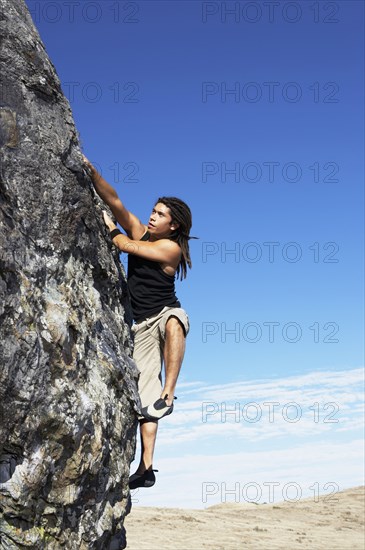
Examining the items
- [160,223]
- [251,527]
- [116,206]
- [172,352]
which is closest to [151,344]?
[172,352]

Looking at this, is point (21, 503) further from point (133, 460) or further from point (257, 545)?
point (257, 545)

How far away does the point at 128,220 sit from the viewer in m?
6.25

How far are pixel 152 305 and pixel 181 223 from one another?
90 centimetres

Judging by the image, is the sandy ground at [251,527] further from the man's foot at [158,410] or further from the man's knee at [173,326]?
the man's knee at [173,326]

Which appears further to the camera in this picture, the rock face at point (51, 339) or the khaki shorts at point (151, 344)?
the khaki shorts at point (151, 344)

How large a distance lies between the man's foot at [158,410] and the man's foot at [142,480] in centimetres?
57

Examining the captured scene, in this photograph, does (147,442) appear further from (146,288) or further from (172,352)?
(146,288)

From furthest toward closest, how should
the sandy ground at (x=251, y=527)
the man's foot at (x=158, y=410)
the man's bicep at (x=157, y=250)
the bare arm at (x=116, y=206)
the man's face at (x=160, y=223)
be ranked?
1. the sandy ground at (x=251, y=527)
2. the man's face at (x=160, y=223)
3. the man's bicep at (x=157, y=250)
4. the man's foot at (x=158, y=410)
5. the bare arm at (x=116, y=206)

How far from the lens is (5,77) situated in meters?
4.94

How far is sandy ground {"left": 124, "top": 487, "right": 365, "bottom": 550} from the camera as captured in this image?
14.1m

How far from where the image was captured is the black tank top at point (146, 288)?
6285 mm

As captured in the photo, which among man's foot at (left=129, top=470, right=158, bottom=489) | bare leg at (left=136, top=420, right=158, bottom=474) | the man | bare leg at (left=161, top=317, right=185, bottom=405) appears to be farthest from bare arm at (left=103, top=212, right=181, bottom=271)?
man's foot at (left=129, top=470, right=158, bottom=489)

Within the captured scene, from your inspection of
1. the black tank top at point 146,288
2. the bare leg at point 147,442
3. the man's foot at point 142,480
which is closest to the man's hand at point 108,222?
the black tank top at point 146,288

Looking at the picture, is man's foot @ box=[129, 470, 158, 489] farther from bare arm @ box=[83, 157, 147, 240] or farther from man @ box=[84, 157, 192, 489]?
bare arm @ box=[83, 157, 147, 240]
